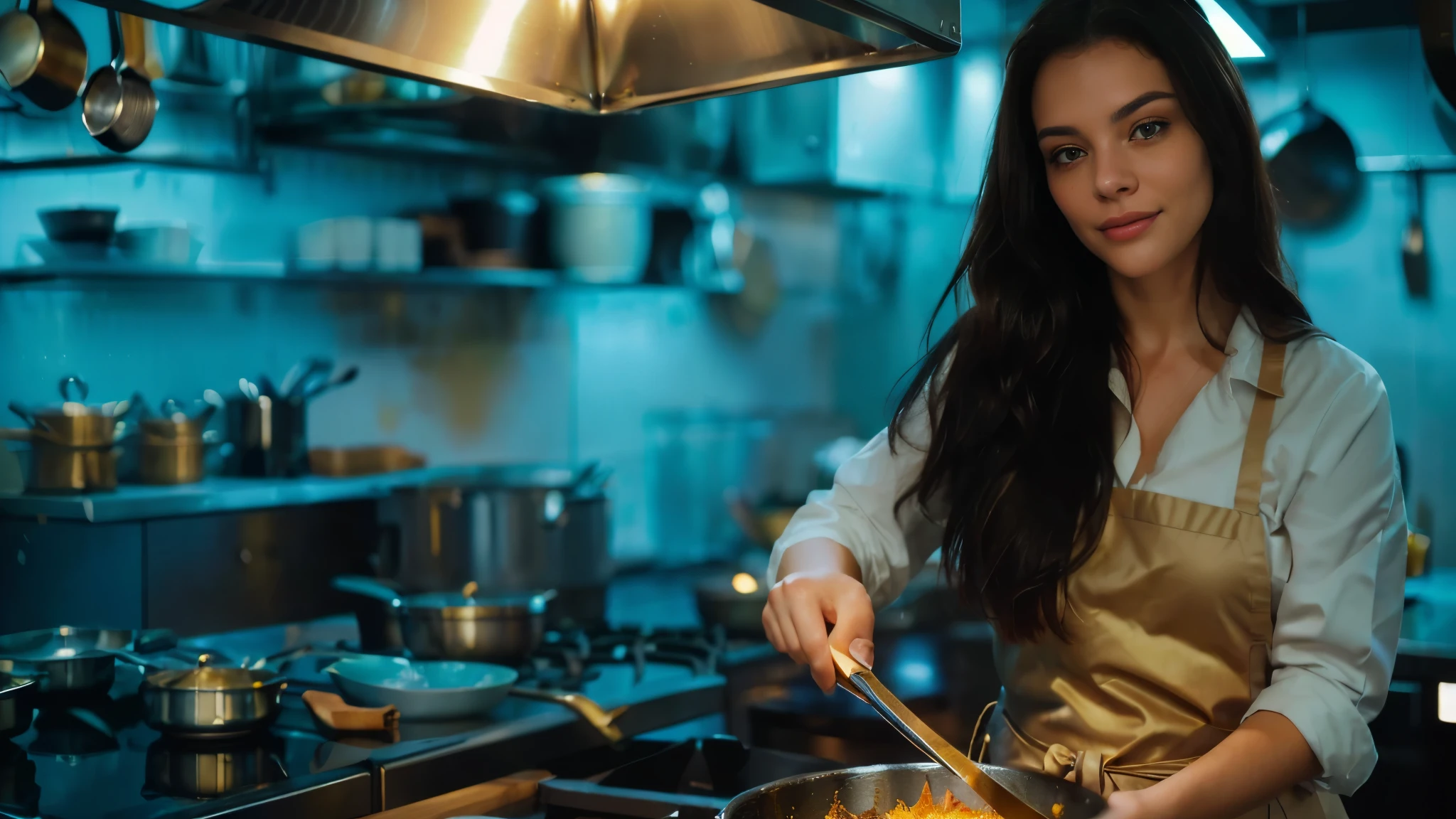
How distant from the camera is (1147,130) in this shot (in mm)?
1234

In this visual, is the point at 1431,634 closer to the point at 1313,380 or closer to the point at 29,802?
the point at 1313,380

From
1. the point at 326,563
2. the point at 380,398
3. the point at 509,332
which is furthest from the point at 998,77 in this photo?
the point at 326,563

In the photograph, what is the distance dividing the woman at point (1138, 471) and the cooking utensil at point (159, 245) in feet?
5.13

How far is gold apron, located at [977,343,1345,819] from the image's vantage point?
1.23m

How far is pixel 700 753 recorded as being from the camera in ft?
4.81

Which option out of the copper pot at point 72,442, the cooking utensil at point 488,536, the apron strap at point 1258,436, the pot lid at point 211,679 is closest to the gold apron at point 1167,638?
the apron strap at point 1258,436

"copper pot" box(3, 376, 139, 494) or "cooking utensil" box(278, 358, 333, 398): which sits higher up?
"cooking utensil" box(278, 358, 333, 398)

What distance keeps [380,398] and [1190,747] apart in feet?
6.92

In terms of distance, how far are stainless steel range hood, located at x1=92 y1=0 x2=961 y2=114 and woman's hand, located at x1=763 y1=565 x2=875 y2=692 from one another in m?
0.51

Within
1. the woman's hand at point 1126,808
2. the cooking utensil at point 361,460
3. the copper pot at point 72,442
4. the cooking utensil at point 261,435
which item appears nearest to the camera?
the woman's hand at point 1126,808

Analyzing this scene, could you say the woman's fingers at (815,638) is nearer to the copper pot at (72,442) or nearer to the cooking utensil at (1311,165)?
the copper pot at (72,442)

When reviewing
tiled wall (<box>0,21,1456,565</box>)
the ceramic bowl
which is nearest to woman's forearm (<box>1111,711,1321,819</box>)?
the ceramic bowl

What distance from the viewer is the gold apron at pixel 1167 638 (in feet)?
4.05

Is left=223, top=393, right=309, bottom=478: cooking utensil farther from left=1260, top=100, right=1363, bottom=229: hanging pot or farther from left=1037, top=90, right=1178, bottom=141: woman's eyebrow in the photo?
left=1260, top=100, right=1363, bottom=229: hanging pot
